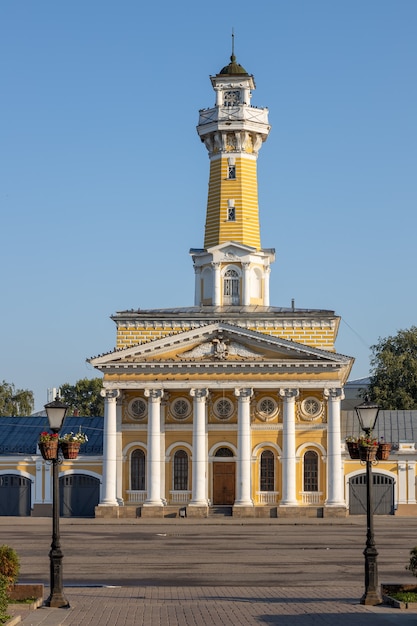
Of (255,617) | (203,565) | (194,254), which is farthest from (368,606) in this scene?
(194,254)

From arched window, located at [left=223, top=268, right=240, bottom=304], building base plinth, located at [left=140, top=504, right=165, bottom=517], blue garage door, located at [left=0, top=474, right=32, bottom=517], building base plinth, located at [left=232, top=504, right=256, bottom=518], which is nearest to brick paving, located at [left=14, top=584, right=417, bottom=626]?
building base plinth, located at [left=232, top=504, right=256, bottom=518]

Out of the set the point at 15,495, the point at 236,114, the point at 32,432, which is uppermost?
the point at 236,114

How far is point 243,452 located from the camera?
233 feet

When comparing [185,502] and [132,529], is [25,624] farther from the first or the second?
[185,502]

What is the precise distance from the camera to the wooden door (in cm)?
7281

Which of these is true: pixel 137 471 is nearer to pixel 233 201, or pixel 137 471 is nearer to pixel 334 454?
pixel 334 454

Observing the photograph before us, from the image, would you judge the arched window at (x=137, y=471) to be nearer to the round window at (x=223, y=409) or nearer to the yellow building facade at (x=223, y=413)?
the yellow building facade at (x=223, y=413)

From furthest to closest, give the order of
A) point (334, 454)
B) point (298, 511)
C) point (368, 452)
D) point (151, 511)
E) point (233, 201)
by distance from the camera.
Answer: point (233, 201) → point (334, 454) → point (151, 511) → point (298, 511) → point (368, 452)

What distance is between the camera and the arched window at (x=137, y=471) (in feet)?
238

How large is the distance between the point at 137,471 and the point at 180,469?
2.37m

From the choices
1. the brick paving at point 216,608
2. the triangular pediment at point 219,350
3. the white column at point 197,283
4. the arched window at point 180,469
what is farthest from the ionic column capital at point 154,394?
the brick paving at point 216,608

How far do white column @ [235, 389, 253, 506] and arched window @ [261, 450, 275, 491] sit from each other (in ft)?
5.16

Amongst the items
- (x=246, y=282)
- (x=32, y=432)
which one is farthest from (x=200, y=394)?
(x=32, y=432)

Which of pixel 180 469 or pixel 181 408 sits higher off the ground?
pixel 181 408
